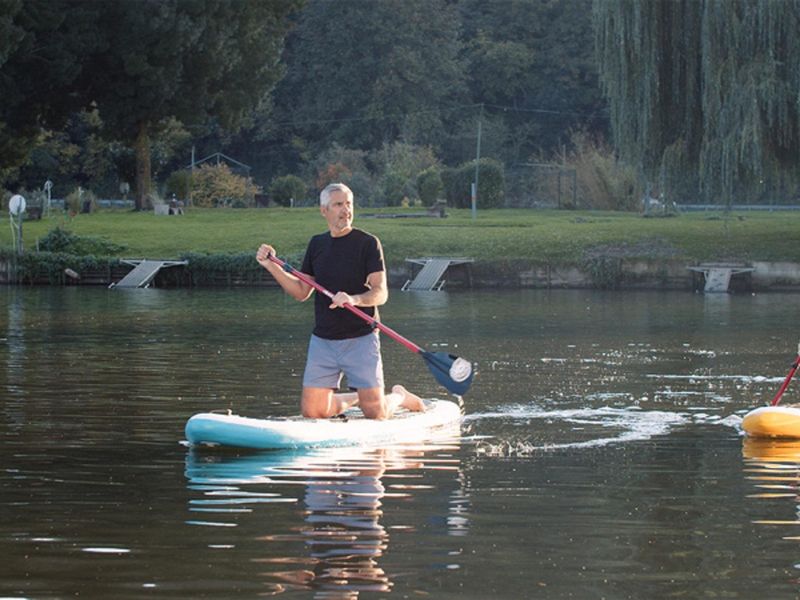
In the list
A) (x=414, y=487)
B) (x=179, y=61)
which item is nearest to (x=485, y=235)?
(x=179, y=61)

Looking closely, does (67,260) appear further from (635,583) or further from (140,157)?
(635,583)

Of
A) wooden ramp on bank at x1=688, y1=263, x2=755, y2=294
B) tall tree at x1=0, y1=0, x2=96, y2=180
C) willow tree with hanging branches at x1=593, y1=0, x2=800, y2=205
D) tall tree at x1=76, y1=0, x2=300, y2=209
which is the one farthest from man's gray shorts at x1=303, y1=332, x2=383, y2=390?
tall tree at x1=76, y1=0, x2=300, y2=209

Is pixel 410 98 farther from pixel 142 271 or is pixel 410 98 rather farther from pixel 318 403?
pixel 318 403

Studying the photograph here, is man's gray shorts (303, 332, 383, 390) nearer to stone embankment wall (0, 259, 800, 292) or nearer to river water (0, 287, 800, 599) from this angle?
river water (0, 287, 800, 599)

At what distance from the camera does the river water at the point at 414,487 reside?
8391 mm

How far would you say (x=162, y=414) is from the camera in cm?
1542

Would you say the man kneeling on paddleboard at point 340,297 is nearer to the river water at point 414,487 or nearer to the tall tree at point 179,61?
the river water at point 414,487

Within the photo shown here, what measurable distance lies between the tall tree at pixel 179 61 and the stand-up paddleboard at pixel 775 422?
40.8 meters

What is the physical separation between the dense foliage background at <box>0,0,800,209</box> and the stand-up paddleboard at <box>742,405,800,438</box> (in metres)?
23.7

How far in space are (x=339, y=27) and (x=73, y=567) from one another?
7758cm

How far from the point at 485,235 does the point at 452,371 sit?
32.8 m

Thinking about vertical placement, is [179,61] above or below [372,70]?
below

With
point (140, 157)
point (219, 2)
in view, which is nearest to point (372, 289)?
point (219, 2)

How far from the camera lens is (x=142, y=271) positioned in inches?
1706
